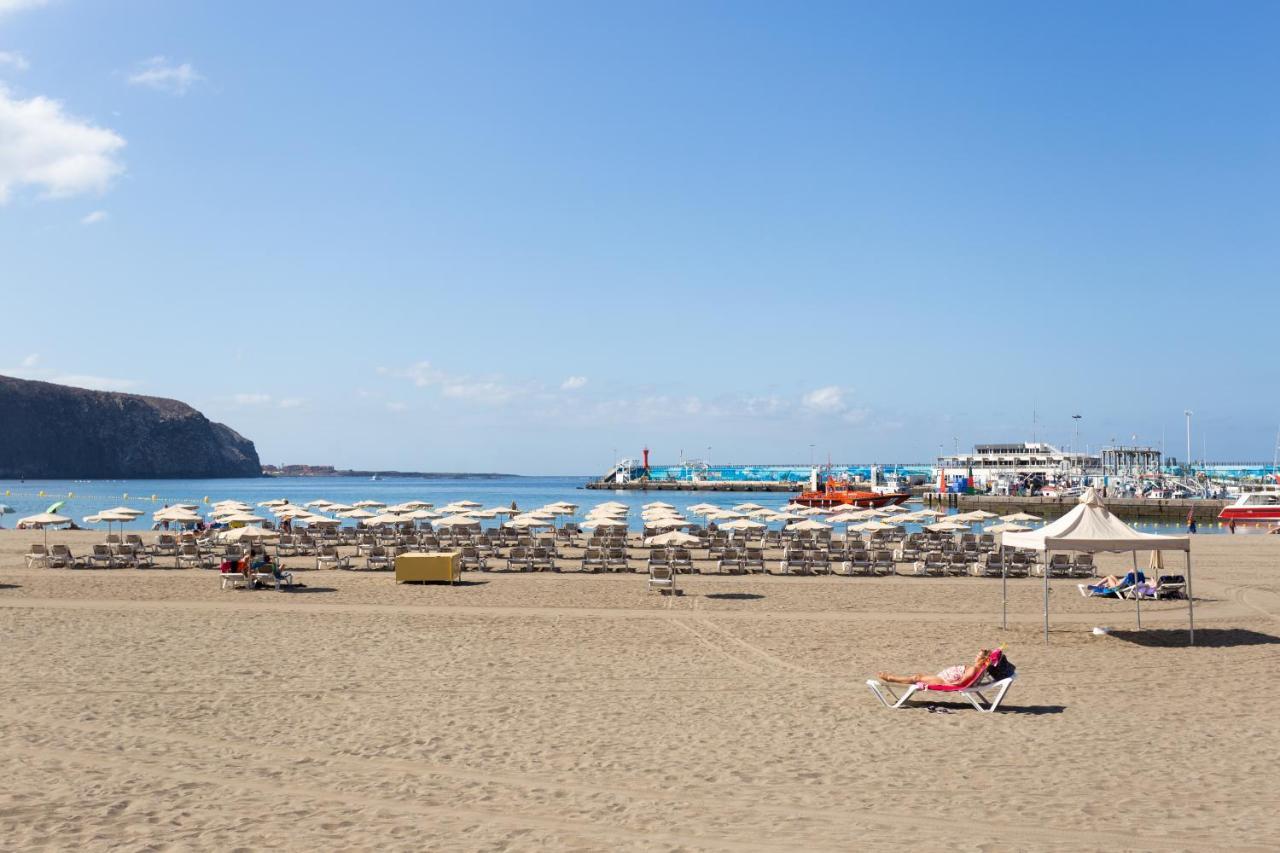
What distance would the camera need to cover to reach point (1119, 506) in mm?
66875

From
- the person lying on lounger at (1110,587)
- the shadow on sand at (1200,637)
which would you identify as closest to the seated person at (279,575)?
the shadow on sand at (1200,637)

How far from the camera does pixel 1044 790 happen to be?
659 cm

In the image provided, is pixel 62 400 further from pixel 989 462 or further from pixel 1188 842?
pixel 1188 842

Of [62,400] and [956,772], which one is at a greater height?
[62,400]

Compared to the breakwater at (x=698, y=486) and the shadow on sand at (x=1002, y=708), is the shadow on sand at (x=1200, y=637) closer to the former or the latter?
the shadow on sand at (x=1002, y=708)

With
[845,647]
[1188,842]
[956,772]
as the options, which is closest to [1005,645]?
[845,647]

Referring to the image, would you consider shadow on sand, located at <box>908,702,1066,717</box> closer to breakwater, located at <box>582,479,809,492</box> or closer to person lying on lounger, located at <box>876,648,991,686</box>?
person lying on lounger, located at <box>876,648,991,686</box>

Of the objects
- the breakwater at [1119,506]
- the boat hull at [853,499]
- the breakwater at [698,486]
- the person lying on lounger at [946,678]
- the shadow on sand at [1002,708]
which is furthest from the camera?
the breakwater at [698,486]

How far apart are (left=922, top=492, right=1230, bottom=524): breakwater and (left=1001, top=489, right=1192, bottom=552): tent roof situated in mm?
45032

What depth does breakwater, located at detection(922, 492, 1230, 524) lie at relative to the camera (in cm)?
6244

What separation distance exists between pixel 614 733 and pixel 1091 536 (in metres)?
7.91

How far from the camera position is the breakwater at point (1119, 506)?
6244 cm

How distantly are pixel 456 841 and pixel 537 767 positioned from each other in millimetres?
1489

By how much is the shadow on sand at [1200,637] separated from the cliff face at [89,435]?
640 ft
